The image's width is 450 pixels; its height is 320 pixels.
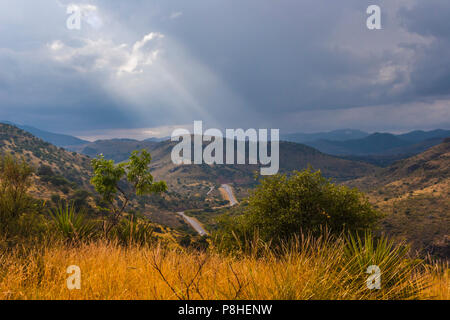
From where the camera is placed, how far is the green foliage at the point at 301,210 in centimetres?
1895

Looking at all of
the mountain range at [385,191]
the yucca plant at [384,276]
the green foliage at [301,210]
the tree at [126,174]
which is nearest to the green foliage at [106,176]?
the tree at [126,174]

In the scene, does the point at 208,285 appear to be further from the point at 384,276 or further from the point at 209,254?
the point at 384,276

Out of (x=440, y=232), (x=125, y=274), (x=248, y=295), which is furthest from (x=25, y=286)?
(x=440, y=232)

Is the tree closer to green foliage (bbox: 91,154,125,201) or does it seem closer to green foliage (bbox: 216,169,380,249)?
green foliage (bbox: 91,154,125,201)

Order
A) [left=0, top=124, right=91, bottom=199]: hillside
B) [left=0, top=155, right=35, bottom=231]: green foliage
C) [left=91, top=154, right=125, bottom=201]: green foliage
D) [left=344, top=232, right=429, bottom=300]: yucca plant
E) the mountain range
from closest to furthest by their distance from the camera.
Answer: [left=344, top=232, right=429, bottom=300]: yucca plant, [left=0, top=155, right=35, bottom=231]: green foliage, [left=91, top=154, right=125, bottom=201]: green foliage, the mountain range, [left=0, top=124, right=91, bottom=199]: hillside

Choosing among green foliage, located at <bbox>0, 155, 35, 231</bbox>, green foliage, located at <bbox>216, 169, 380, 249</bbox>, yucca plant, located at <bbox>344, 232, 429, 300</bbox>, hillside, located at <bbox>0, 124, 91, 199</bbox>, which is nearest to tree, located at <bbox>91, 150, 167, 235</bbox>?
green foliage, located at <bbox>0, 155, 35, 231</bbox>

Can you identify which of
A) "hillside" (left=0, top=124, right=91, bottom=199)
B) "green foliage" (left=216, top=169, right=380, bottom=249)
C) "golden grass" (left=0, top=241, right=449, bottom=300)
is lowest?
"golden grass" (left=0, top=241, right=449, bottom=300)

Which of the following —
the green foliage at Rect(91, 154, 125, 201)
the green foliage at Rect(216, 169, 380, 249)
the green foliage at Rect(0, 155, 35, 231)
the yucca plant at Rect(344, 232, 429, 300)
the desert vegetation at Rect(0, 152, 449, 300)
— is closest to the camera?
the desert vegetation at Rect(0, 152, 449, 300)

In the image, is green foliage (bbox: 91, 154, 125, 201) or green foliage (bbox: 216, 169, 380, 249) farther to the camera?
green foliage (bbox: 216, 169, 380, 249)

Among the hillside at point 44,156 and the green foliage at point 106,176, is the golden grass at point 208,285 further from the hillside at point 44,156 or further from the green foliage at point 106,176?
the hillside at point 44,156

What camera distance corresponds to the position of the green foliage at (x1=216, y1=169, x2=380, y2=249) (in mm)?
18953

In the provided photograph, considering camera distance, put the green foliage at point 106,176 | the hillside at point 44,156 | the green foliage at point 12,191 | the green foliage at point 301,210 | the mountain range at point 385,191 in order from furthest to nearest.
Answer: the hillside at point 44,156, the mountain range at point 385,191, the green foliage at point 301,210, the green foliage at point 106,176, the green foliage at point 12,191
